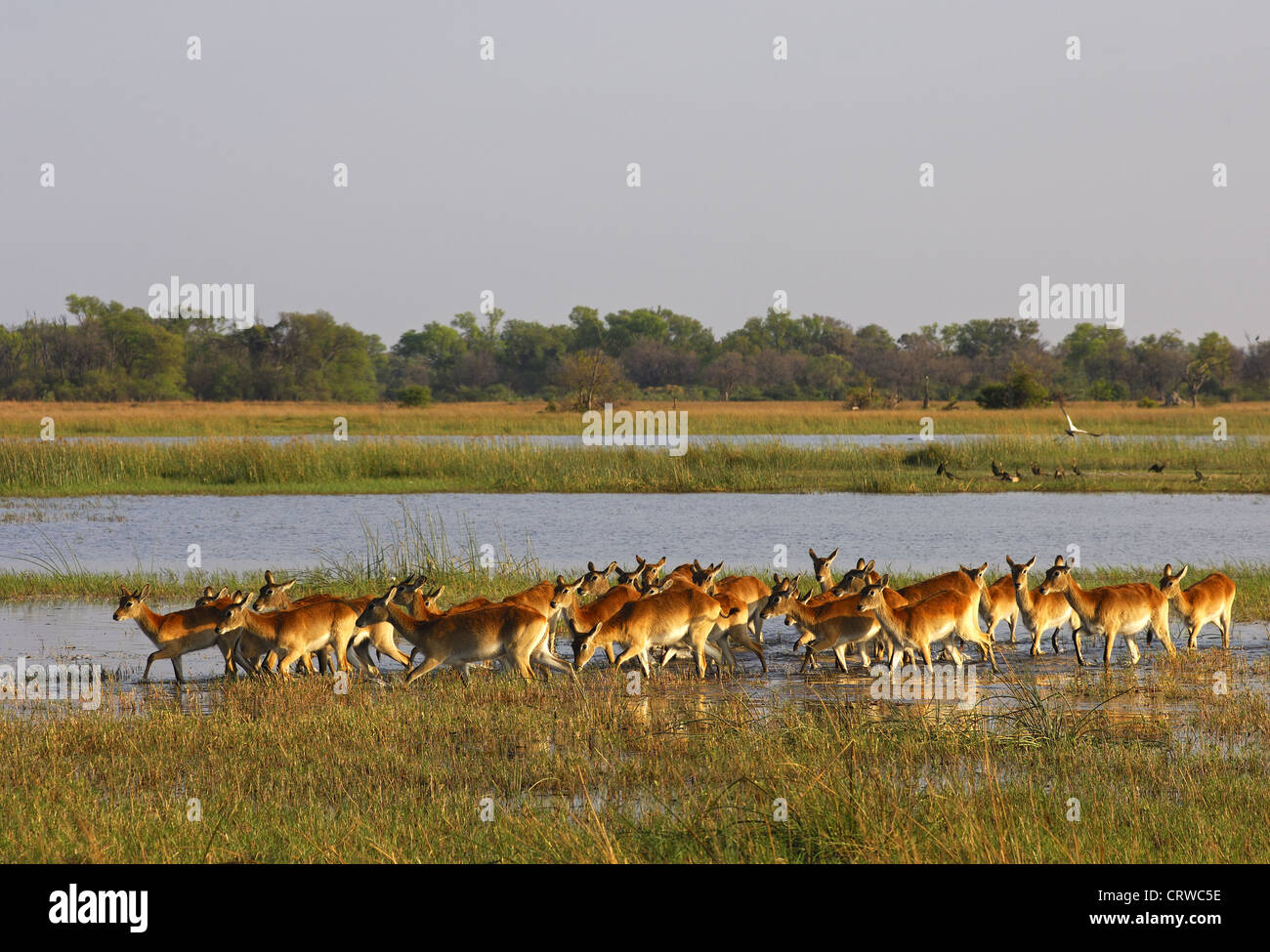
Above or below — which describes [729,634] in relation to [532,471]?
below

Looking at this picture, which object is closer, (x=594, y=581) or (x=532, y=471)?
(x=594, y=581)

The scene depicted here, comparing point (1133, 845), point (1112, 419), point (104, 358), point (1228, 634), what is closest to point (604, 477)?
point (1228, 634)

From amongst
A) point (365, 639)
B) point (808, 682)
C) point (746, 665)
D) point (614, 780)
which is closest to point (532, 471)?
point (746, 665)

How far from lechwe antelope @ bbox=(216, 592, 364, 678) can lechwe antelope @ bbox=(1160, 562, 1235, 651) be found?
741 cm

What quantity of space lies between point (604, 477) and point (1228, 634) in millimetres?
19013

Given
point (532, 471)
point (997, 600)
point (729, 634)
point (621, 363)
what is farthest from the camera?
point (621, 363)

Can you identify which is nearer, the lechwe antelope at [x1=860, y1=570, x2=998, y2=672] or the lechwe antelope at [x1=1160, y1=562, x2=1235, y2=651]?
the lechwe antelope at [x1=860, y1=570, x2=998, y2=672]

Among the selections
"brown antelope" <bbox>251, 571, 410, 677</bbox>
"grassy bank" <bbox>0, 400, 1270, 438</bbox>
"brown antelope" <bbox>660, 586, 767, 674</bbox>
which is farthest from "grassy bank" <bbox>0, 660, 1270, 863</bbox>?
"grassy bank" <bbox>0, 400, 1270, 438</bbox>

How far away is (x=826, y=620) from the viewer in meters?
11.4

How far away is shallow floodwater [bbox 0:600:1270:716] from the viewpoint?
10.4m

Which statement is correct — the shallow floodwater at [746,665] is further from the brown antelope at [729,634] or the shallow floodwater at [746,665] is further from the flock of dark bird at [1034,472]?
the flock of dark bird at [1034,472]

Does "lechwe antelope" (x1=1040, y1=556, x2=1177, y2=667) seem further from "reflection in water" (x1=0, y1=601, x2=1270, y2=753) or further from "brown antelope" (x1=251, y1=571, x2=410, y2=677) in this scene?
"brown antelope" (x1=251, y1=571, x2=410, y2=677)

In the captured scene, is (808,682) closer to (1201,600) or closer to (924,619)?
(924,619)

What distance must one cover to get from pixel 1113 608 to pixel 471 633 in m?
5.67
